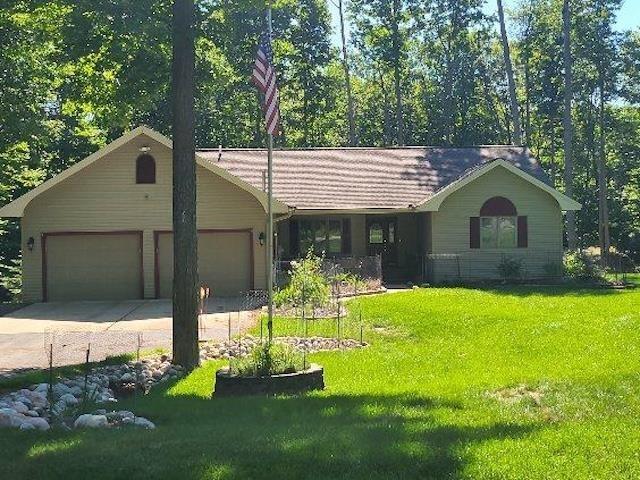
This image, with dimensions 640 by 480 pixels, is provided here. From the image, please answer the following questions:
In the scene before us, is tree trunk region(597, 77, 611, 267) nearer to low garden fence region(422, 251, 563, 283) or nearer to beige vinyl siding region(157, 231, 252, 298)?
low garden fence region(422, 251, 563, 283)

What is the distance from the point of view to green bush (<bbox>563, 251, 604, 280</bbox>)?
26.1 m

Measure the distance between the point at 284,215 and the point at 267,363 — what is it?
14927 millimetres

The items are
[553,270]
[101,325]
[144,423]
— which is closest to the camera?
[144,423]

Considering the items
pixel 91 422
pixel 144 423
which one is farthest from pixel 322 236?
pixel 91 422

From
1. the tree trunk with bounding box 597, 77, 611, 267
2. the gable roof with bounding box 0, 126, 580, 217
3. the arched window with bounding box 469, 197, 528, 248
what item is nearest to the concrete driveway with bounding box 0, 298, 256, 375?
the gable roof with bounding box 0, 126, 580, 217

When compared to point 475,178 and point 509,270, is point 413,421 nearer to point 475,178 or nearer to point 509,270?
point 509,270

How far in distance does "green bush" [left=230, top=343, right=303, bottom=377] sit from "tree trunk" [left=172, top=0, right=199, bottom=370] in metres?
2.63

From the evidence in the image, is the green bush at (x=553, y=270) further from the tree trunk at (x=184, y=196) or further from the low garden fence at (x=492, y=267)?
the tree trunk at (x=184, y=196)

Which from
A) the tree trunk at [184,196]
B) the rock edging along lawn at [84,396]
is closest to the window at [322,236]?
the rock edging along lawn at [84,396]

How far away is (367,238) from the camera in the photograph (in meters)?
28.7

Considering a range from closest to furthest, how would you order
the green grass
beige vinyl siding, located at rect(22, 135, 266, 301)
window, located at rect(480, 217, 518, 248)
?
the green grass < beige vinyl siding, located at rect(22, 135, 266, 301) < window, located at rect(480, 217, 518, 248)

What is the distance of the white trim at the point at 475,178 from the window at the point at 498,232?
1.51 m

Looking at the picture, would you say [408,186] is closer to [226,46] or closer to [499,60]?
[226,46]

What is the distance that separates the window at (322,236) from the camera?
2811 centimetres
